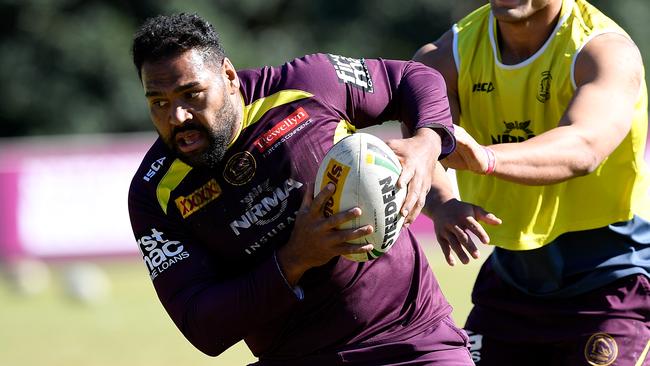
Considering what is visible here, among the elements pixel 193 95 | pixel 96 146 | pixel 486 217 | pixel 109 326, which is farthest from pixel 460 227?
pixel 96 146

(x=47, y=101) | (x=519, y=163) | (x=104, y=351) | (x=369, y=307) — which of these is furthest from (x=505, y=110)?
(x=47, y=101)

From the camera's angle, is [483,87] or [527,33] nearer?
[527,33]

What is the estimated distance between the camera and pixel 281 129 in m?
5.00

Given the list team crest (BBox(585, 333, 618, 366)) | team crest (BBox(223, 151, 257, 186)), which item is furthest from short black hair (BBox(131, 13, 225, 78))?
team crest (BBox(585, 333, 618, 366))

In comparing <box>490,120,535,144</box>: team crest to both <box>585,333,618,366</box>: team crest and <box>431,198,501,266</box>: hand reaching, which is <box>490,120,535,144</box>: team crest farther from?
<box>585,333,618,366</box>: team crest

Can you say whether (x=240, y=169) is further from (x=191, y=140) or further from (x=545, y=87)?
(x=545, y=87)

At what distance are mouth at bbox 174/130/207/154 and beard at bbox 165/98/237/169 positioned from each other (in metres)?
0.01

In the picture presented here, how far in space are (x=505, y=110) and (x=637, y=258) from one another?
92 centimetres

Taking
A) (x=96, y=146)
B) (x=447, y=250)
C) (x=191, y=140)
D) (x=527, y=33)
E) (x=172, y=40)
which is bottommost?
(x=447, y=250)

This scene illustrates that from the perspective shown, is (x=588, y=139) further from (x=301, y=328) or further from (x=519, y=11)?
(x=301, y=328)

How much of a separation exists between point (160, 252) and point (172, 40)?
87cm

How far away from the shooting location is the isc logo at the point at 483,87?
5656mm

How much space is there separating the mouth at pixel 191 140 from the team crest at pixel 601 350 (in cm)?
203

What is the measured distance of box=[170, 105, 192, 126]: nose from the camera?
4.77m
